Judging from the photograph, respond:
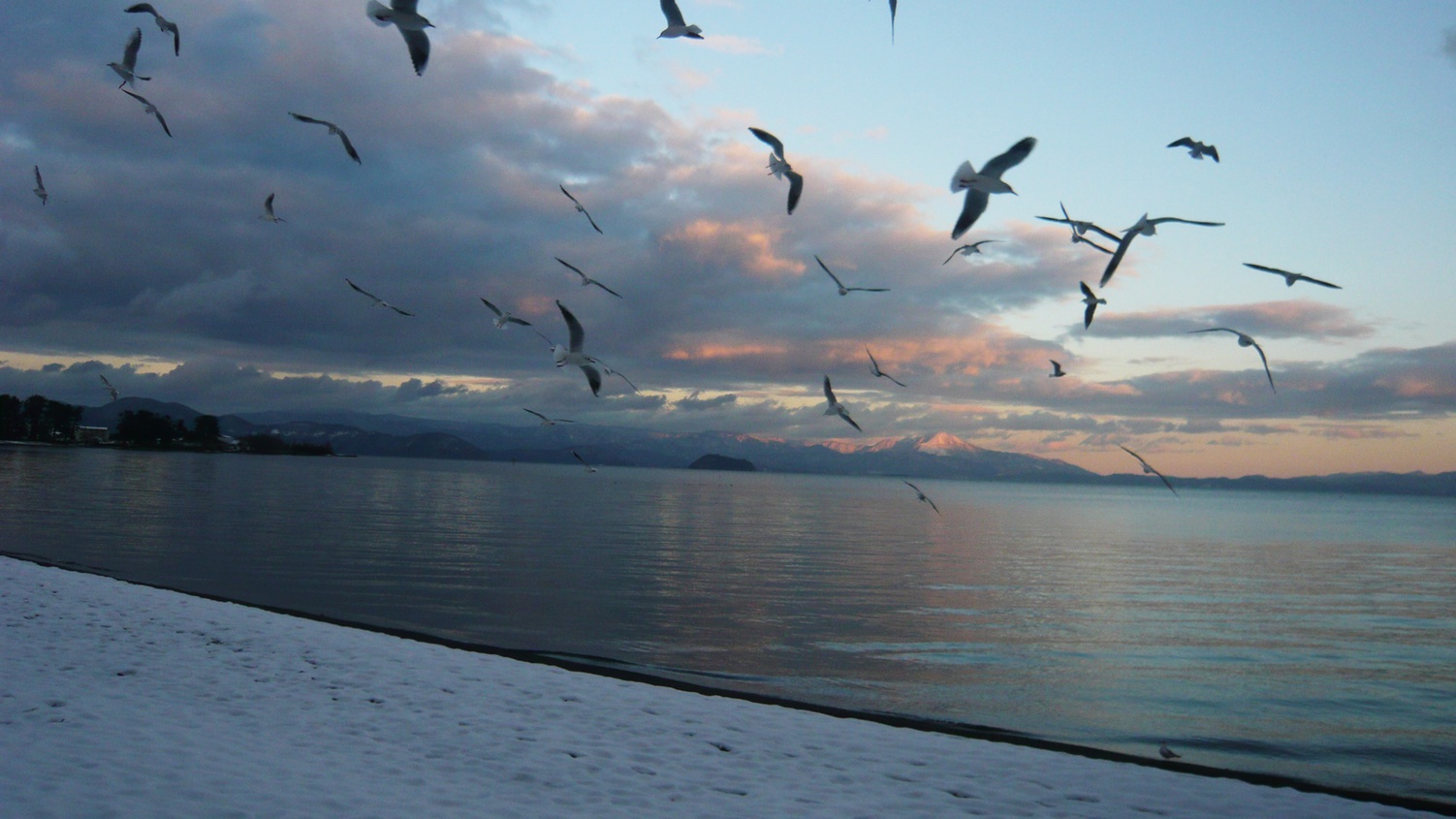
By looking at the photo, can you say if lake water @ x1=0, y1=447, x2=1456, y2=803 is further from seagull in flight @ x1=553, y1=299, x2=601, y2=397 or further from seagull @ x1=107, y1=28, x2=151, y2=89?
seagull @ x1=107, y1=28, x2=151, y2=89

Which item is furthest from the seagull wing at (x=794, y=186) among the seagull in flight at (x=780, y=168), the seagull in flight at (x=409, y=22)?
the seagull in flight at (x=409, y=22)

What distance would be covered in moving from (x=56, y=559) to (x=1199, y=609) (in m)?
35.7

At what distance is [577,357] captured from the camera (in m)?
14.5

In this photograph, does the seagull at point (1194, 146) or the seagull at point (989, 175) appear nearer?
the seagull at point (989, 175)

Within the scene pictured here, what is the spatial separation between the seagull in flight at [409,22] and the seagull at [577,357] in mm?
4978

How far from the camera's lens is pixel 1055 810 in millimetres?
9141

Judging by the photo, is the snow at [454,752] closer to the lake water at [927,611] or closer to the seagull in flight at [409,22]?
the lake water at [927,611]

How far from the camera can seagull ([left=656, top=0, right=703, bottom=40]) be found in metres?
10.5

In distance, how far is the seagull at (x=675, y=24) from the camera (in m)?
10.5

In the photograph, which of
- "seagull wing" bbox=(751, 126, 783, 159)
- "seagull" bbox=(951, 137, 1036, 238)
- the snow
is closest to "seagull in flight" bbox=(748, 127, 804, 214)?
"seagull wing" bbox=(751, 126, 783, 159)

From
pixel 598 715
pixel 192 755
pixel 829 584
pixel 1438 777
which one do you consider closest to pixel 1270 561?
pixel 829 584

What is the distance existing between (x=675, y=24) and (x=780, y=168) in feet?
8.68

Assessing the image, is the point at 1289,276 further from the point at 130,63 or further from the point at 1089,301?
the point at 130,63

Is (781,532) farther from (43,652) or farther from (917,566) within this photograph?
(43,652)
